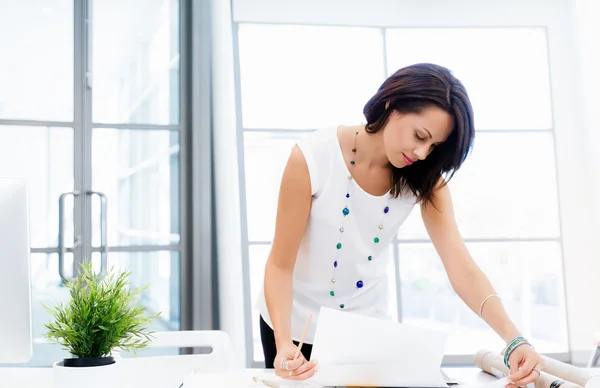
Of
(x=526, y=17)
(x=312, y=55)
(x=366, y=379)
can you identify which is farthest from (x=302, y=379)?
(x=526, y=17)

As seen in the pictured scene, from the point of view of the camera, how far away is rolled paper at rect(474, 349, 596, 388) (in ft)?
3.46

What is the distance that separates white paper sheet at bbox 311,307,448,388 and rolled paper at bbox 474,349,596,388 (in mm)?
199

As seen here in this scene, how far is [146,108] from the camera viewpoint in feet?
11.4

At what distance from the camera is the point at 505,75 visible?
3924mm

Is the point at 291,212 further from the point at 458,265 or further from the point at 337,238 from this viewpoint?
the point at 458,265

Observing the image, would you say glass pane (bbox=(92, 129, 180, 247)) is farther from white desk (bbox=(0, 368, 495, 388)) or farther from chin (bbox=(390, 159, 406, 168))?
chin (bbox=(390, 159, 406, 168))

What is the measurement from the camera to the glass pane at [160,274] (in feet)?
11.1

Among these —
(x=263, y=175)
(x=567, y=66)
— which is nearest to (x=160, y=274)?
(x=263, y=175)

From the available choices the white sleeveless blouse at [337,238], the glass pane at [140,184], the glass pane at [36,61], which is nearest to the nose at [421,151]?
the white sleeveless blouse at [337,238]

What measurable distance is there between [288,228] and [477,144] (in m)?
2.82

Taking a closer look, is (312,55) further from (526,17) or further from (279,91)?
(526,17)

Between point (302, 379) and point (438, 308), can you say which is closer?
point (302, 379)

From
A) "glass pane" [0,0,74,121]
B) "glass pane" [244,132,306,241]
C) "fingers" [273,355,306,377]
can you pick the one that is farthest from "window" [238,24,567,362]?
"fingers" [273,355,306,377]

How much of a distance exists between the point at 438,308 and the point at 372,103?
2.76m
